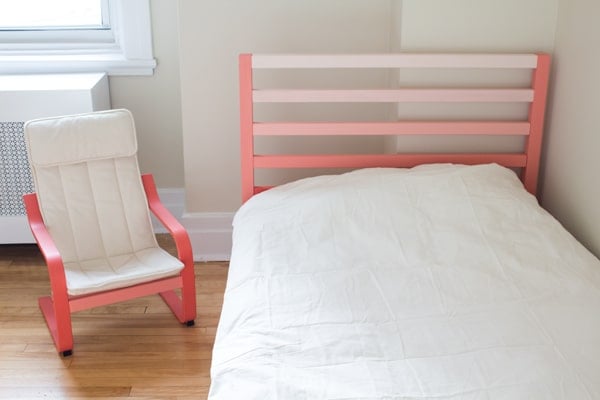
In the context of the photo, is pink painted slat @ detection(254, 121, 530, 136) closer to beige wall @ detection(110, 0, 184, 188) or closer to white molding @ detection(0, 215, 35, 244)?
beige wall @ detection(110, 0, 184, 188)

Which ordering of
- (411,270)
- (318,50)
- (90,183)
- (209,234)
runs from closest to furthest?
(411,270) → (90,183) → (318,50) → (209,234)

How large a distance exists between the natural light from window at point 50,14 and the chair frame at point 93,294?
1.01m

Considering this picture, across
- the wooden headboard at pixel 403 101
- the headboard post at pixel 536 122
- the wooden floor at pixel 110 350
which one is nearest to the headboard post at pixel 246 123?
the wooden headboard at pixel 403 101

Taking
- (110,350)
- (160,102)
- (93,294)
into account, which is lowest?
(110,350)

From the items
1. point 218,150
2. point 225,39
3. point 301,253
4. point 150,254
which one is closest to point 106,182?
point 150,254

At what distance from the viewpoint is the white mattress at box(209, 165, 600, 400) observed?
175 centimetres

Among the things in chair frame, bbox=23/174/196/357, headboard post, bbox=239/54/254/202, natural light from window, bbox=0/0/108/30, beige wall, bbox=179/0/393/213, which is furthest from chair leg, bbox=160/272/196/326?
natural light from window, bbox=0/0/108/30

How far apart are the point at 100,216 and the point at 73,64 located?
0.91m

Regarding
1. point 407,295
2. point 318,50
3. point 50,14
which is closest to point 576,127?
point 407,295

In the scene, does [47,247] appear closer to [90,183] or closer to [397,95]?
[90,183]

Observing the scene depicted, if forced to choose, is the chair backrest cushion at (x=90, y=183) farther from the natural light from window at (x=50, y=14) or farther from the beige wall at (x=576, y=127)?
the beige wall at (x=576, y=127)

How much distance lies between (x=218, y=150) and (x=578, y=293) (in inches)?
67.8

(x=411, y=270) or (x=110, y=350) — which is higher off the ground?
(x=411, y=270)

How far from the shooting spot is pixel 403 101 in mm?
2867
